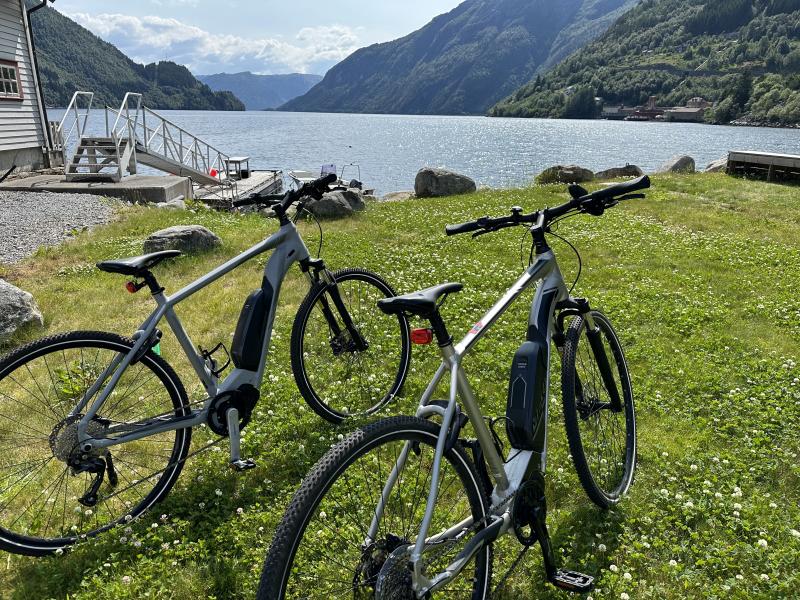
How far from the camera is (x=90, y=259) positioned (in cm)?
1072

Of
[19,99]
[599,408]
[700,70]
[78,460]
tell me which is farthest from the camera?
[700,70]

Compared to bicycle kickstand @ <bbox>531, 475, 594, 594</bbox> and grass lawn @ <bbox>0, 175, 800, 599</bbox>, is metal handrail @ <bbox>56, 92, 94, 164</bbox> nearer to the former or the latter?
grass lawn @ <bbox>0, 175, 800, 599</bbox>

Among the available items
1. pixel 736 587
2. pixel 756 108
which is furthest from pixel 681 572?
pixel 756 108

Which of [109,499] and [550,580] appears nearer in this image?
[550,580]

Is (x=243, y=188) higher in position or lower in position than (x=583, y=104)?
lower

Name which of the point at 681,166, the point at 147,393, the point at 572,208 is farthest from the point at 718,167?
the point at 147,393

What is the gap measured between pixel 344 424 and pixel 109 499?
1938mm

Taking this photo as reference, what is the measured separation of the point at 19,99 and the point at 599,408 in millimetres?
24173

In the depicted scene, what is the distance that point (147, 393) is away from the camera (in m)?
5.18

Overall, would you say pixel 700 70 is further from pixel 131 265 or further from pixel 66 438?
pixel 66 438

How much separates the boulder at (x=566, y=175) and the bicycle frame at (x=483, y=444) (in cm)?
1961

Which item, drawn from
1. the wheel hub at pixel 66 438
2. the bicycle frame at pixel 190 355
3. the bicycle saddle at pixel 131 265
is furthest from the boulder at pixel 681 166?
the wheel hub at pixel 66 438

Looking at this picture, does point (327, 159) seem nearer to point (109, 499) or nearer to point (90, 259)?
point (90, 259)

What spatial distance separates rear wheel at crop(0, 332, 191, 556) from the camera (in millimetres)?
3631
